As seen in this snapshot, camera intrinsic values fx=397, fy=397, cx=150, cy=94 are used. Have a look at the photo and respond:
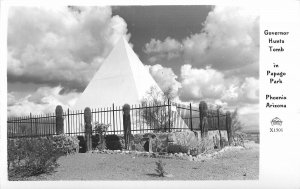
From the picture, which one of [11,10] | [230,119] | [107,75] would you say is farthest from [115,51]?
[11,10]

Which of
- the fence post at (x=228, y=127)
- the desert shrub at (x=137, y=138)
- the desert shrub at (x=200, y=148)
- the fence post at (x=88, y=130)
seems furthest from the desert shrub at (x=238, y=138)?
the fence post at (x=88, y=130)

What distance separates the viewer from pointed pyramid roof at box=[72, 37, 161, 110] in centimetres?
1720

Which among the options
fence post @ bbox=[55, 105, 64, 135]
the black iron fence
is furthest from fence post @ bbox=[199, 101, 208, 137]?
fence post @ bbox=[55, 105, 64, 135]

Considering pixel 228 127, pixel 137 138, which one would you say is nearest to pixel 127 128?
pixel 137 138

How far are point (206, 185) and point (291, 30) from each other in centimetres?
368

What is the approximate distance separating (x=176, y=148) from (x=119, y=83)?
7558mm

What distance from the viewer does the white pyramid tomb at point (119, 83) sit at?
17.2 m

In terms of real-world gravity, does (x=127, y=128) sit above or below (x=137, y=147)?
above

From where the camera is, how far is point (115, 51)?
1886 centimetres

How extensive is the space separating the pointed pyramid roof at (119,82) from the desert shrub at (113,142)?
4433mm

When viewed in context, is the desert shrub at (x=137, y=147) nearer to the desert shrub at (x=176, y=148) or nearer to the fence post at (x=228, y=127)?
the desert shrub at (x=176, y=148)

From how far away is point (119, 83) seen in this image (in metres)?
17.7

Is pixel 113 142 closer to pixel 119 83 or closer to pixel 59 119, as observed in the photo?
pixel 59 119

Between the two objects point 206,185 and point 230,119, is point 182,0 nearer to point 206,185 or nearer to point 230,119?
point 206,185
